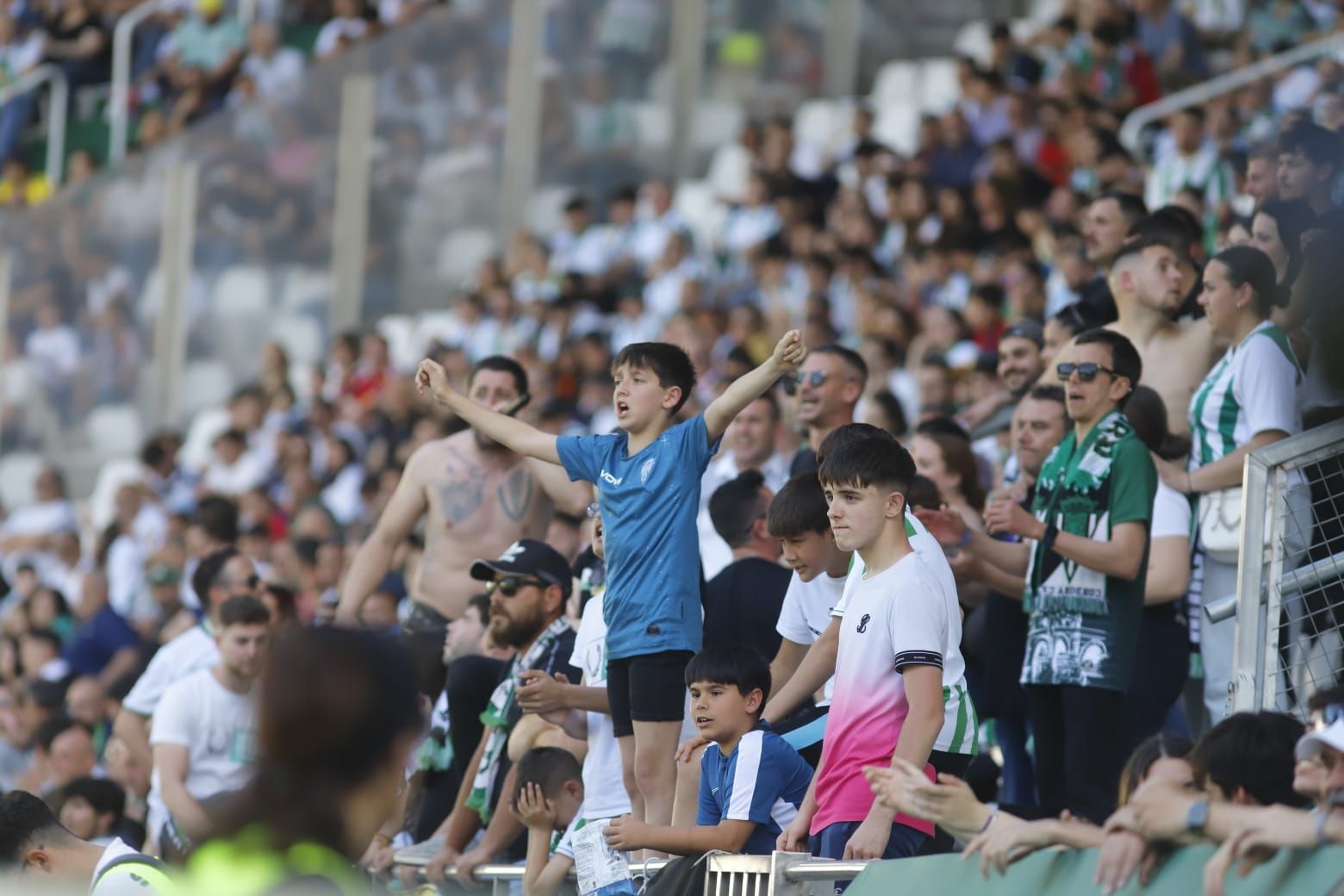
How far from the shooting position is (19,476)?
64.8 feet

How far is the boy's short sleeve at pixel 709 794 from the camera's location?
22.1ft

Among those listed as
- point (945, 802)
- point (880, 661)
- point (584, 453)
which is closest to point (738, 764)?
point (880, 661)

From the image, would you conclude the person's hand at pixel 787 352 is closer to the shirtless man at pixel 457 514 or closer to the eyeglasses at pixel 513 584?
the eyeglasses at pixel 513 584

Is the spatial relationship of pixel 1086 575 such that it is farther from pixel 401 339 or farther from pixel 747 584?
pixel 401 339

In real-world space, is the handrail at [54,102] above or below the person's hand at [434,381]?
above

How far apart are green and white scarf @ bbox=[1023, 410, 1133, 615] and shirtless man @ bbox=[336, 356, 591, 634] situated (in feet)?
9.00

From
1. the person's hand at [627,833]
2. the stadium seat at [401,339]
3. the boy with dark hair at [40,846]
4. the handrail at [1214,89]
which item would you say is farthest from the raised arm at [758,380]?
the stadium seat at [401,339]

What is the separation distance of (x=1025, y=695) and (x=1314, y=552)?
4.05 ft

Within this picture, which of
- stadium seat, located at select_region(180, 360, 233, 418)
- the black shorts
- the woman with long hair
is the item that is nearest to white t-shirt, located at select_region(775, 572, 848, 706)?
the black shorts

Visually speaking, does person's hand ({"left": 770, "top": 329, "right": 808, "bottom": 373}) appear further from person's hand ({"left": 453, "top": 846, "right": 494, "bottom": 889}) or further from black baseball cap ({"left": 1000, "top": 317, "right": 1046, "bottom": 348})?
black baseball cap ({"left": 1000, "top": 317, "right": 1046, "bottom": 348})

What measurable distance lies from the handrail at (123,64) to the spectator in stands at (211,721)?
40.6 ft

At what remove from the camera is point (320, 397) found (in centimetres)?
1825

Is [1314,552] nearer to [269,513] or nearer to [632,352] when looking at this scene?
[632,352]

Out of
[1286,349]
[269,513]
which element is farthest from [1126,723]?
[269,513]
